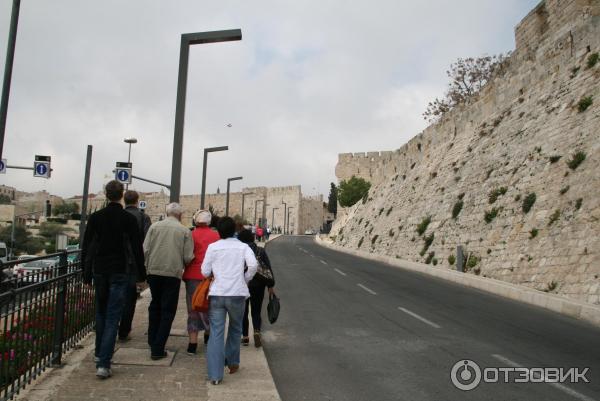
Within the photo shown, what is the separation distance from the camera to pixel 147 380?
15.3ft

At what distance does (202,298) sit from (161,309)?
3.16 ft

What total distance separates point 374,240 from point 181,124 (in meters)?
22.9

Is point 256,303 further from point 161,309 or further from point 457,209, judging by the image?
point 457,209

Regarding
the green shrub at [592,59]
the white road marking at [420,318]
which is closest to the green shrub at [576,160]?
the green shrub at [592,59]

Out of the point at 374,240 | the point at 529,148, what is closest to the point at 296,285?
the point at 529,148

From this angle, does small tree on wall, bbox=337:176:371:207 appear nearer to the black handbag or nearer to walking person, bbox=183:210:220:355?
the black handbag

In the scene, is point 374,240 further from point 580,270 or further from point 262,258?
point 262,258

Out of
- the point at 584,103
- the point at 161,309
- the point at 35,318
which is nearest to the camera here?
the point at 35,318

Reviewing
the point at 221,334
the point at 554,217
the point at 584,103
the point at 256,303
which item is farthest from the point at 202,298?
the point at 584,103

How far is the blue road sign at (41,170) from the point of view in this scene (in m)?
17.6

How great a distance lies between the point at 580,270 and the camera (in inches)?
422

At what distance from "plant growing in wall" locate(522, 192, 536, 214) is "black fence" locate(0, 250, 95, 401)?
12.8m

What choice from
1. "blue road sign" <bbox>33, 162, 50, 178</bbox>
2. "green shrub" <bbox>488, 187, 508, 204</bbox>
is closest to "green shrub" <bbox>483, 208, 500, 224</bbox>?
"green shrub" <bbox>488, 187, 508, 204</bbox>

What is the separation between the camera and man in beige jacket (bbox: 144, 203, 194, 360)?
5359 mm
